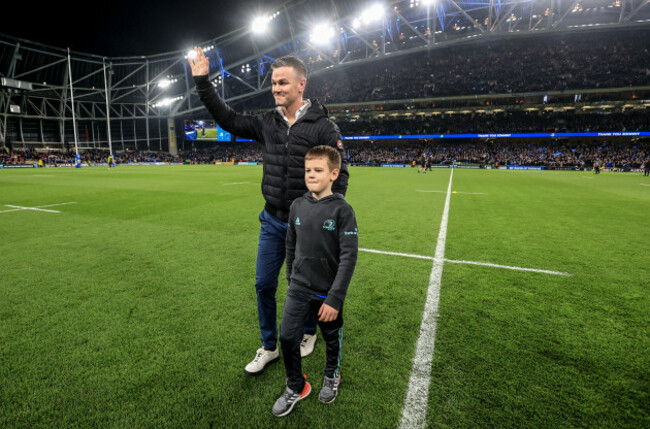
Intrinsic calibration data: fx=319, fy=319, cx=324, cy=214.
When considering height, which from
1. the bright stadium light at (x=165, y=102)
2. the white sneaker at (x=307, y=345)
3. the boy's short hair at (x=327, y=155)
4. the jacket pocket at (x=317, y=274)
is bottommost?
the white sneaker at (x=307, y=345)

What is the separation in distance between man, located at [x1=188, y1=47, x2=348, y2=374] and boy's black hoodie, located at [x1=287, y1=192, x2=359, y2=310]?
13.4 inches

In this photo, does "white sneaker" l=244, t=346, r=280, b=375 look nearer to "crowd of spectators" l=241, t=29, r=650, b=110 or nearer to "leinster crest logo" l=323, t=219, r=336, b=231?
"leinster crest logo" l=323, t=219, r=336, b=231

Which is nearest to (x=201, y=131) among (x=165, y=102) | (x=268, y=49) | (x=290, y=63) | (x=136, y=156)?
(x=165, y=102)

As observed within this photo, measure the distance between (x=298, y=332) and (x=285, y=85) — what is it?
173cm

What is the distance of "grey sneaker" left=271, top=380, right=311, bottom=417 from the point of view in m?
2.01

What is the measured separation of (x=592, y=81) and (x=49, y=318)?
65414mm

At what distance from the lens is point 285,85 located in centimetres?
233

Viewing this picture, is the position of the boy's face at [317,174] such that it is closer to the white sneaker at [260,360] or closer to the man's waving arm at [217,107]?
the man's waving arm at [217,107]

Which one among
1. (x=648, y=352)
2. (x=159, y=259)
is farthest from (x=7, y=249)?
(x=648, y=352)

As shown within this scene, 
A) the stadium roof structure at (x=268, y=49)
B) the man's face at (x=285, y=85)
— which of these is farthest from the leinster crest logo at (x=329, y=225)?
the stadium roof structure at (x=268, y=49)

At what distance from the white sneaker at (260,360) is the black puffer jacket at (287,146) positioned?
3.47 ft

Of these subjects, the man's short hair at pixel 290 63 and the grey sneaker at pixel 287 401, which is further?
the man's short hair at pixel 290 63

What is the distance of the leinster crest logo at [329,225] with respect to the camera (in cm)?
195

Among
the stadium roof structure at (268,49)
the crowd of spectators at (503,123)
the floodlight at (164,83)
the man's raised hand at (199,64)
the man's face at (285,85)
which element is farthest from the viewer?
the floodlight at (164,83)
